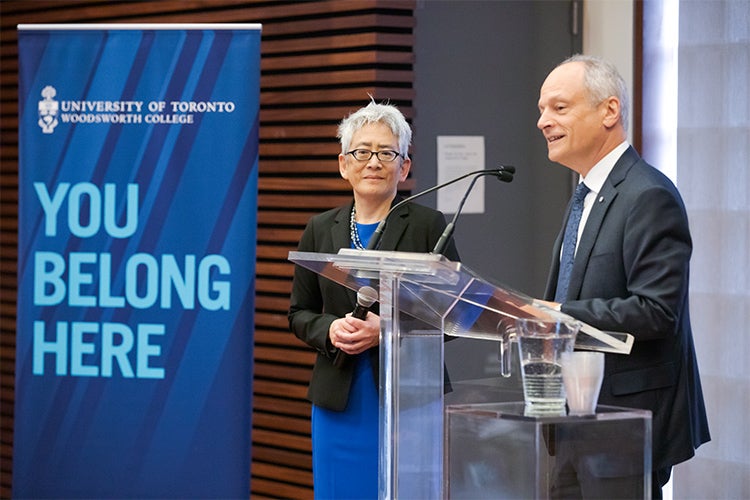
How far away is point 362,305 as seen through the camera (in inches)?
116

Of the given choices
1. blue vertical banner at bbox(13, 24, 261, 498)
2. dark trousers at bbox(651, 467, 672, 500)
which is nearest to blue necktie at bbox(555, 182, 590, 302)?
dark trousers at bbox(651, 467, 672, 500)

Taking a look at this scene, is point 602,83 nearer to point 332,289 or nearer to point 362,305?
point 362,305

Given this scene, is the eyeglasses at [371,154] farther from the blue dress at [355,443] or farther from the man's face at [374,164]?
the blue dress at [355,443]

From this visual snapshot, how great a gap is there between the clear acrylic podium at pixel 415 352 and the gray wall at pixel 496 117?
2.77 m

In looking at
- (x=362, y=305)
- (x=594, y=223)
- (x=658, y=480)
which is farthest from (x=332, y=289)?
(x=658, y=480)

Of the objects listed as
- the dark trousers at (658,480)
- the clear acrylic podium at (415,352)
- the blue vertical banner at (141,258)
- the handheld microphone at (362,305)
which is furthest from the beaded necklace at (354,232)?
the dark trousers at (658,480)

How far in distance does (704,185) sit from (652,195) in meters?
2.07

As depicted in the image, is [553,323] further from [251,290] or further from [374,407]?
[251,290]

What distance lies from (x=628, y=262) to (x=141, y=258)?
2031 millimetres

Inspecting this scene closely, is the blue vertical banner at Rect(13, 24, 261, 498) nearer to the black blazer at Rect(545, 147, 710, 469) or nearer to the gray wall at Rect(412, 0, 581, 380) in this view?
the gray wall at Rect(412, 0, 581, 380)

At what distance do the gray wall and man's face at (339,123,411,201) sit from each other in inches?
73.1

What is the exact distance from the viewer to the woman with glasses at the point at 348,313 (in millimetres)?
3248

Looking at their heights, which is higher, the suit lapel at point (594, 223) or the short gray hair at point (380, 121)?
the short gray hair at point (380, 121)

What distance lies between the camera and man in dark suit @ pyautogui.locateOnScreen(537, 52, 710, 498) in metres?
2.59
